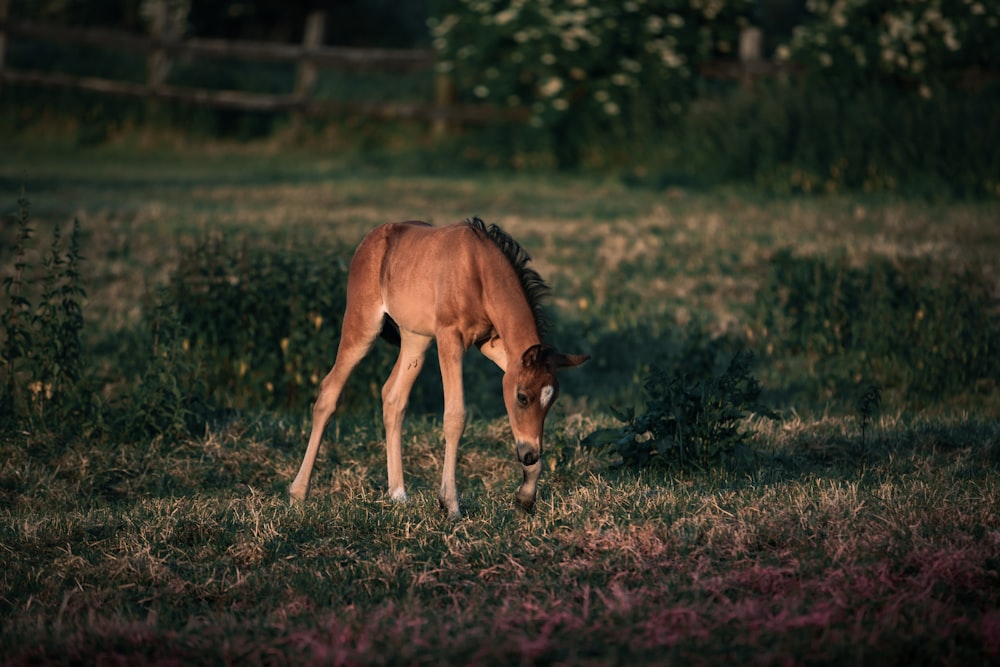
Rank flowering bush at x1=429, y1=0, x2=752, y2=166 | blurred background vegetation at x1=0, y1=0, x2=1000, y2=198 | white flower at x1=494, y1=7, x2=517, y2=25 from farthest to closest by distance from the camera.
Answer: white flower at x1=494, y1=7, x2=517, y2=25, flowering bush at x1=429, y1=0, x2=752, y2=166, blurred background vegetation at x1=0, y1=0, x2=1000, y2=198

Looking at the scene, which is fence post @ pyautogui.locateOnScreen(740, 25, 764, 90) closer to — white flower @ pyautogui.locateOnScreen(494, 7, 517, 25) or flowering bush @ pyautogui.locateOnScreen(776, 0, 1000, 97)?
flowering bush @ pyautogui.locateOnScreen(776, 0, 1000, 97)

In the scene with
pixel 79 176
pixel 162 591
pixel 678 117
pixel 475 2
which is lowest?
pixel 162 591

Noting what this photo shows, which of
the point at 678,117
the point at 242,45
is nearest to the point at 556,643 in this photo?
the point at 678,117

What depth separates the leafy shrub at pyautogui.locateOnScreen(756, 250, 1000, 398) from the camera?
959 centimetres

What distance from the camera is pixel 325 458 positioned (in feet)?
26.1

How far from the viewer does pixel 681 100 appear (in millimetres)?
20656

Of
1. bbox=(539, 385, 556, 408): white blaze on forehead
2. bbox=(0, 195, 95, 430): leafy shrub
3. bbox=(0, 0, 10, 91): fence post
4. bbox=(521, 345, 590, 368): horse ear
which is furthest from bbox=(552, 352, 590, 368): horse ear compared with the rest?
bbox=(0, 0, 10, 91): fence post

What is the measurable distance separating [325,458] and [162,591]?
2501mm

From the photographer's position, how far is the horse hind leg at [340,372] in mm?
7090

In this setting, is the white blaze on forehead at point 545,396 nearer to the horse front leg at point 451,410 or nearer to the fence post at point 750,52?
the horse front leg at point 451,410

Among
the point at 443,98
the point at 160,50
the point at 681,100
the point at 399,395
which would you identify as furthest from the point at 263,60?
the point at 399,395

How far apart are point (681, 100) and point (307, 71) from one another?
7976 mm

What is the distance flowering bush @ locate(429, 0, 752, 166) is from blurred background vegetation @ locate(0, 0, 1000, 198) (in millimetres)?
36

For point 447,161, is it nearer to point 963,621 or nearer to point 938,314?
point 938,314
